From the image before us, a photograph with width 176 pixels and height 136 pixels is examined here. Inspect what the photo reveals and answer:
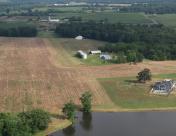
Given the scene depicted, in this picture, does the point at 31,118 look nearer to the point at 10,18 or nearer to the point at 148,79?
the point at 148,79

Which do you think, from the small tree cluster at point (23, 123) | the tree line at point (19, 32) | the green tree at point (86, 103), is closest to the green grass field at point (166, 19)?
the tree line at point (19, 32)

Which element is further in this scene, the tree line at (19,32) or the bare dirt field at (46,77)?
the tree line at (19,32)

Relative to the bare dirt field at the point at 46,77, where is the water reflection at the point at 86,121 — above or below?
below

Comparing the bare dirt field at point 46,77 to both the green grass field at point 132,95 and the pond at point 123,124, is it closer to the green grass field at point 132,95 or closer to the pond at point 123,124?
the green grass field at point 132,95

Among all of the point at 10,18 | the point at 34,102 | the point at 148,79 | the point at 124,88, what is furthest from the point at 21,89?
the point at 10,18

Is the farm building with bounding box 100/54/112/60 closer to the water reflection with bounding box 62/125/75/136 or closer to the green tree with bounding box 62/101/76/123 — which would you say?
the green tree with bounding box 62/101/76/123

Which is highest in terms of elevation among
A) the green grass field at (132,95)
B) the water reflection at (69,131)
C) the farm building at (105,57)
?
the farm building at (105,57)

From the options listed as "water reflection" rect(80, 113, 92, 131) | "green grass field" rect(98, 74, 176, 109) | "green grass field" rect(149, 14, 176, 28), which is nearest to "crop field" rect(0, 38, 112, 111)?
"green grass field" rect(98, 74, 176, 109)
